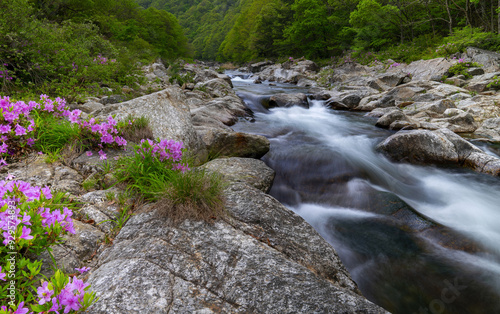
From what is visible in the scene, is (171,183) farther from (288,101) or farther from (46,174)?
(288,101)

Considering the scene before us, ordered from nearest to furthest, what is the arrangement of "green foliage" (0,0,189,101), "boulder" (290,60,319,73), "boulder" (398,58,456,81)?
"green foliage" (0,0,189,101)
"boulder" (398,58,456,81)
"boulder" (290,60,319,73)

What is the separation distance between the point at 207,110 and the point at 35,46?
4.86 m

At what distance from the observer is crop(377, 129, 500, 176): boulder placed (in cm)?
629

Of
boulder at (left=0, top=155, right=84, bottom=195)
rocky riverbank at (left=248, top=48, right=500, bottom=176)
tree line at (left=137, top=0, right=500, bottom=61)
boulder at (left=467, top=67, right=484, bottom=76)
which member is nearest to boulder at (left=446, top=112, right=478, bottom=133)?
rocky riverbank at (left=248, top=48, right=500, bottom=176)

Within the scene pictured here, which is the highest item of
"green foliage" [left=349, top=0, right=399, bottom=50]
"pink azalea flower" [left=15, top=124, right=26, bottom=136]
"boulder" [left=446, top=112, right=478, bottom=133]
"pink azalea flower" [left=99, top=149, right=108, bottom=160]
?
"green foliage" [left=349, top=0, right=399, bottom=50]

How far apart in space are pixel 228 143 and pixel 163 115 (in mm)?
1654

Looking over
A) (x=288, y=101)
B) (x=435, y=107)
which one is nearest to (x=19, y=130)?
(x=288, y=101)

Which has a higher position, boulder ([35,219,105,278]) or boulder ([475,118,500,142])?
boulder ([35,219,105,278])

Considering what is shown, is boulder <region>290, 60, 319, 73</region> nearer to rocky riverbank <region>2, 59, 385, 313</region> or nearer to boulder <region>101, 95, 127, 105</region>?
boulder <region>101, 95, 127, 105</region>

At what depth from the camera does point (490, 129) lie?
28.2ft

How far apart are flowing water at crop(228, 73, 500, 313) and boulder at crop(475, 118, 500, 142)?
3.86 ft

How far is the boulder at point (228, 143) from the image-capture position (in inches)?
235

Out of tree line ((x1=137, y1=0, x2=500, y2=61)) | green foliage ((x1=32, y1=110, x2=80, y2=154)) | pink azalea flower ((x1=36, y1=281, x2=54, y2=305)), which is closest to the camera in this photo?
pink azalea flower ((x1=36, y1=281, x2=54, y2=305))

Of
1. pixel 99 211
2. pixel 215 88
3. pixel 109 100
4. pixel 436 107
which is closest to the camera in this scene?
pixel 99 211
